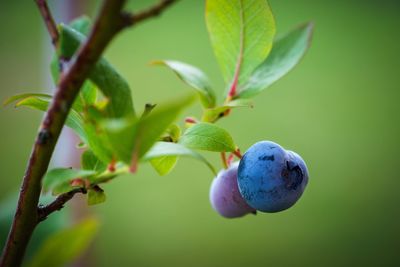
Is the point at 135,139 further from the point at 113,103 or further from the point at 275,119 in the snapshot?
the point at 275,119

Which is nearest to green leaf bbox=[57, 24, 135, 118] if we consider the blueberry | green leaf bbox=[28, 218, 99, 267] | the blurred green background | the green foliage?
the green foliage

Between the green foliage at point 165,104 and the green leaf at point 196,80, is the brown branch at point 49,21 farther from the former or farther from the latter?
the green leaf at point 196,80

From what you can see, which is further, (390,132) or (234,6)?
(390,132)

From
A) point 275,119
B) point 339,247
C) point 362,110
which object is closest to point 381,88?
point 362,110

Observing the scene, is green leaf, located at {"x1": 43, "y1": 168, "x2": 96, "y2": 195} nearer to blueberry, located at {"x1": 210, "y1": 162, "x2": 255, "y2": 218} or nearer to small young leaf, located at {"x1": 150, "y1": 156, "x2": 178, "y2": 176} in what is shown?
small young leaf, located at {"x1": 150, "y1": 156, "x2": 178, "y2": 176}

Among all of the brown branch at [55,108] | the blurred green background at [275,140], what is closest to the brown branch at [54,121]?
the brown branch at [55,108]

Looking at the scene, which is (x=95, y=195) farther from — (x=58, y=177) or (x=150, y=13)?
(x=150, y=13)
